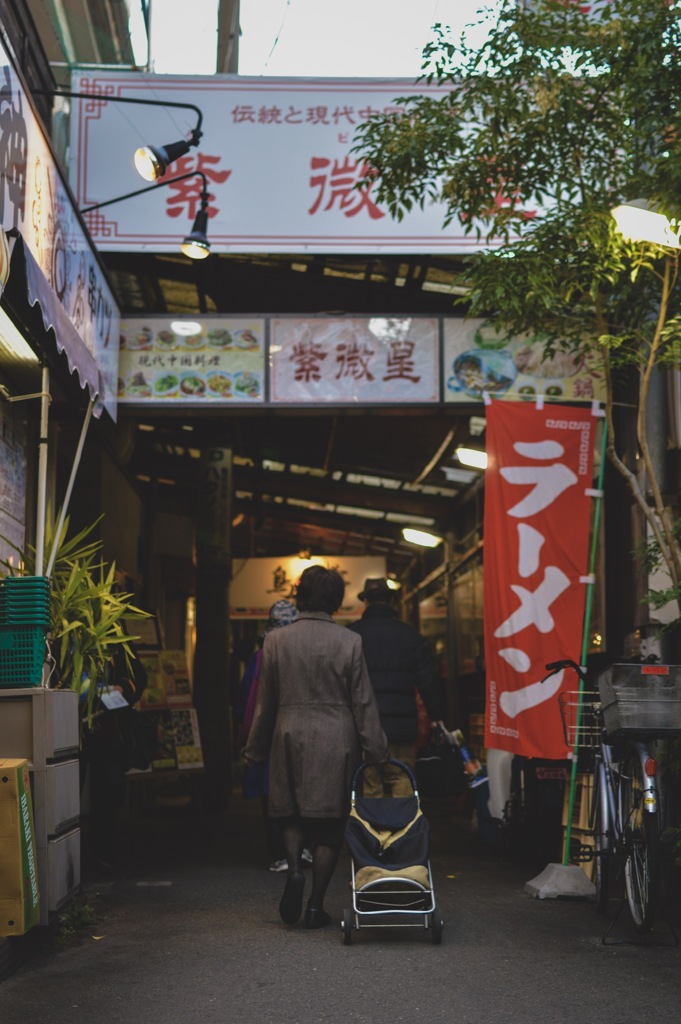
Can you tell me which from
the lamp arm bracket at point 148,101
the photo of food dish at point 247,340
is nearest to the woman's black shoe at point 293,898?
the photo of food dish at point 247,340

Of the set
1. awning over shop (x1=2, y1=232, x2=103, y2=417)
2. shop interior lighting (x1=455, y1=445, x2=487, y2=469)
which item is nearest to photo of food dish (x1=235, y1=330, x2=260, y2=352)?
awning over shop (x1=2, y1=232, x2=103, y2=417)

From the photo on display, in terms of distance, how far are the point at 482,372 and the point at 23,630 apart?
480 centimetres

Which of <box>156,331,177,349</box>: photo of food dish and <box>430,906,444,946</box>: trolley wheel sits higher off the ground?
<box>156,331,177,349</box>: photo of food dish

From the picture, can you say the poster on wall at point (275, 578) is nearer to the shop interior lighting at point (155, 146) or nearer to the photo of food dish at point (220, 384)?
the photo of food dish at point (220, 384)

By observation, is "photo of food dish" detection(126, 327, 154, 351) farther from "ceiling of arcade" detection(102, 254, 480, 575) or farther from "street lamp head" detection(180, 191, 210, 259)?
"street lamp head" detection(180, 191, 210, 259)

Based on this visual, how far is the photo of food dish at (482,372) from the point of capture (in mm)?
9305

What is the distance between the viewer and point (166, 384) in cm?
927

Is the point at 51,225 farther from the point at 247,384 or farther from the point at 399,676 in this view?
the point at 399,676

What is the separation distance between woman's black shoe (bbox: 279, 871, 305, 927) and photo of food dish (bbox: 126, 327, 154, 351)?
488 cm

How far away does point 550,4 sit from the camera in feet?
23.3

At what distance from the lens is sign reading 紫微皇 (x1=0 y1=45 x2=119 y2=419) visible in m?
5.82

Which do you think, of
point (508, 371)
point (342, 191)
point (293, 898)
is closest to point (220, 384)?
point (342, 191)

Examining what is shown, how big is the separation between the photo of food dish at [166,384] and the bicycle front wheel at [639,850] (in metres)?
4.79

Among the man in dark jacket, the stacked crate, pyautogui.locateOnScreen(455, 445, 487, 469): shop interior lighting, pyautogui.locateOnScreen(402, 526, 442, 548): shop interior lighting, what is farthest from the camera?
pyautogui.locateOnScreen(402, 526, 442, 548): shop interior lighting
